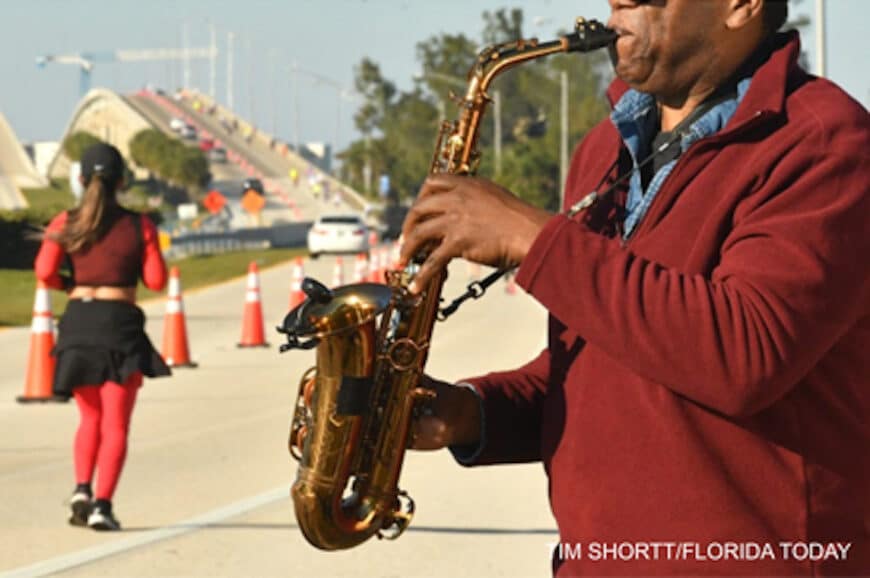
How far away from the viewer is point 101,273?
925cm

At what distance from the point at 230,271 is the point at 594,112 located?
164ft

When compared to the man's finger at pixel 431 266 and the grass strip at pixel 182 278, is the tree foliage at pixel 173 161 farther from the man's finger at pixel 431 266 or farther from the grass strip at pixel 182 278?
the man's finger at pixel 431 266

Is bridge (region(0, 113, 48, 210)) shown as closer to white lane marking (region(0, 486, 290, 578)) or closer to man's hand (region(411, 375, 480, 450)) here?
white lane marking (region(0, 486, 290, 578))

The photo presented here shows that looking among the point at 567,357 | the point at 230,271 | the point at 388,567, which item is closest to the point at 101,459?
the point at 388,567

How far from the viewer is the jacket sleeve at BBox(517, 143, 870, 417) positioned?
2.74 m

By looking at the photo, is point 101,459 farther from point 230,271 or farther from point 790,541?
point 230,271

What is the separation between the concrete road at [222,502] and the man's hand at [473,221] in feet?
15.6

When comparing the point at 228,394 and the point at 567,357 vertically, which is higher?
the point at 567,357

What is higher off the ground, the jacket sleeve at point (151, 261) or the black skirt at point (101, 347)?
the jacket sleeve at point (151, 261)

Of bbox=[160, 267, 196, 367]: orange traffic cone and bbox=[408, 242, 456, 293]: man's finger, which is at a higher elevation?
bbox=[408, 242, 456, 293]: man's finger

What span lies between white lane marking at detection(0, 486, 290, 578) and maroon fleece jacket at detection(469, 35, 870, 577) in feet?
17.0

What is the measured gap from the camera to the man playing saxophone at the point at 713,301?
2.76 m

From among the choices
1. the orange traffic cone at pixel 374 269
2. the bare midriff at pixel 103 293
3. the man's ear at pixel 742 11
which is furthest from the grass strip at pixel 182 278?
the man's ear at pixel 742 11

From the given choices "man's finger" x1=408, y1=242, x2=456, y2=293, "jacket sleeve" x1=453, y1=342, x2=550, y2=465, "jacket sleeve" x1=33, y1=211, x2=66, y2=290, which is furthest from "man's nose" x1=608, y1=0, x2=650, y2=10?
"jacket sleeve" x1=33, y1=211, x2=66, y2=290
